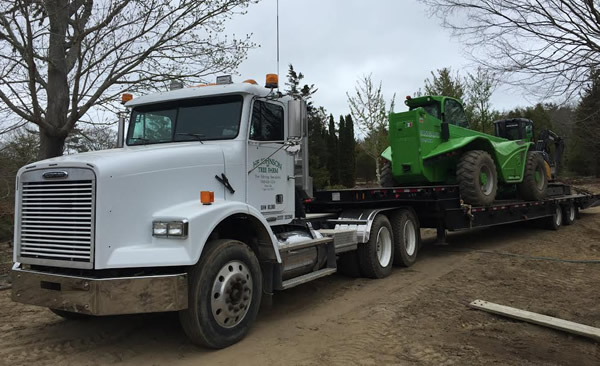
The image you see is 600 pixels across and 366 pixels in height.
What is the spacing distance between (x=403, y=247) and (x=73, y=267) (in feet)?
18.1

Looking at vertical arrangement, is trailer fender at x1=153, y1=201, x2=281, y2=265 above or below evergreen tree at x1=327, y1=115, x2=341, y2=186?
below

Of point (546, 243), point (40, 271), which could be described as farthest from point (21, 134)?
point (546, 243)

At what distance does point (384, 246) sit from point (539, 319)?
3.10 m

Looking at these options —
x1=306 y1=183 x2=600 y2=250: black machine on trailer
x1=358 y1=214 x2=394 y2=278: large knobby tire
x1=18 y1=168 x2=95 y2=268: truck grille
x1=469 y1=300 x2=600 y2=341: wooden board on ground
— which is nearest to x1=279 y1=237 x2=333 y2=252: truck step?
Answer: x1=358 y1=214 x2=394 y2=278: large knobby tire

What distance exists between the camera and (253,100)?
208 inches

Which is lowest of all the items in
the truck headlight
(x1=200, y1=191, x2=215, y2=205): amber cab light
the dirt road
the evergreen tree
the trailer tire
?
the dirt road

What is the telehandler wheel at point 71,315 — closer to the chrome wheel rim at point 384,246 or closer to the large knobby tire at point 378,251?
the large knobby tire at point 378,251

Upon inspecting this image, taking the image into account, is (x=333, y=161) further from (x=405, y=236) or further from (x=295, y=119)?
(x=295, y=119)

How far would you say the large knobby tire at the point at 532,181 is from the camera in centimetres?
1123

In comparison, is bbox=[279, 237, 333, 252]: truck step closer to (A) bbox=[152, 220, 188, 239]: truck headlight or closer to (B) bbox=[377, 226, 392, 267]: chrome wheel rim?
(A) bbox=[152, 220, 188, 239]: truck headlight

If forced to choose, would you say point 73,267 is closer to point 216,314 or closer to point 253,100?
point 216,314

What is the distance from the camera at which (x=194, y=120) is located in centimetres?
531

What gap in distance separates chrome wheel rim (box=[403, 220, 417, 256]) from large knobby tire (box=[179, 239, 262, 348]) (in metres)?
4.26

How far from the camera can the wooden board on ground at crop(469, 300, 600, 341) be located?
4.52m
